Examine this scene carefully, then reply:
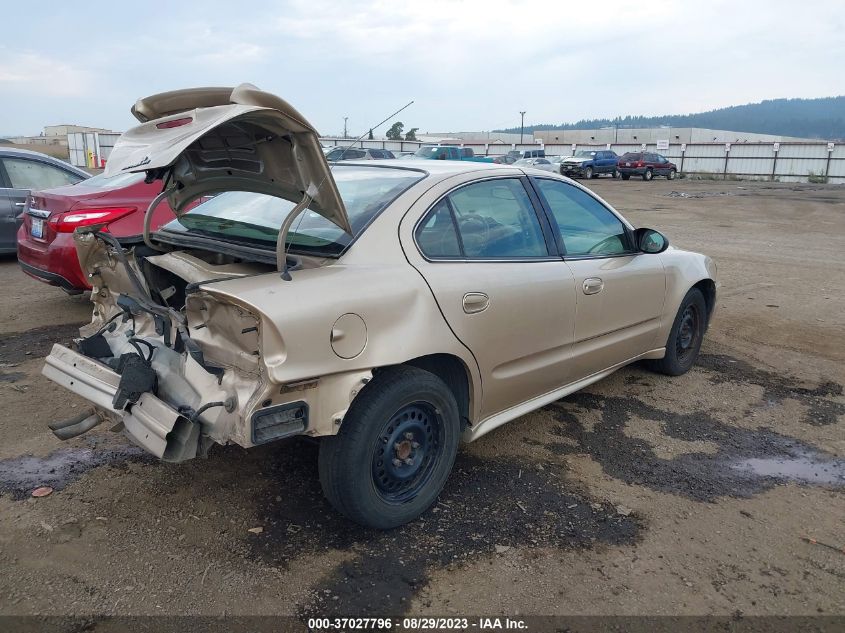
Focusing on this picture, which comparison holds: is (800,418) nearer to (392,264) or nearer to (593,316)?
(593,316)

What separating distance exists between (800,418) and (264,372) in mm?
3737

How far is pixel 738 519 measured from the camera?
10.9 ft

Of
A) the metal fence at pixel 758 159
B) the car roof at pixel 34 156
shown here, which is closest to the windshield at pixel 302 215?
the car roof at pixel 34 156

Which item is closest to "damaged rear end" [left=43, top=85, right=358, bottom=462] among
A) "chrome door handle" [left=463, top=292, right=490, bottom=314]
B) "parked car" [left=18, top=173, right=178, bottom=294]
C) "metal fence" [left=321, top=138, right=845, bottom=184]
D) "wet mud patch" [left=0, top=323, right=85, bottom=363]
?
"chrome door handle" [left=463, top=292, right=490, bottom=314]

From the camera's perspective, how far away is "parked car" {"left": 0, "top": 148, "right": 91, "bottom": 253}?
867 cm

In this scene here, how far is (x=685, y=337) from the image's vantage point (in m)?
5.32

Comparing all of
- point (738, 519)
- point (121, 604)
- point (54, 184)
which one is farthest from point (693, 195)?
point (121, 604)

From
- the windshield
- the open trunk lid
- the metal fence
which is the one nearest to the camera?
the open trunk lid

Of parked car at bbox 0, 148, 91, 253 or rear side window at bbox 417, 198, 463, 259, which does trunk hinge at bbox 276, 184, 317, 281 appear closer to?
rear side window at bbox 417, 198, 463, 259

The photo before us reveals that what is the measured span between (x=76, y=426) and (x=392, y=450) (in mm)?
1533

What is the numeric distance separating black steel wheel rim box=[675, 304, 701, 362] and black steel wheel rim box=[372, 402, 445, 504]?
8.90 ft

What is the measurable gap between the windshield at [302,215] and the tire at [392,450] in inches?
27.7

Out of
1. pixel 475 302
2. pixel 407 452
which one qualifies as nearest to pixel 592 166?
pixel 475 302

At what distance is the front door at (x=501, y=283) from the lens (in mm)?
3258
